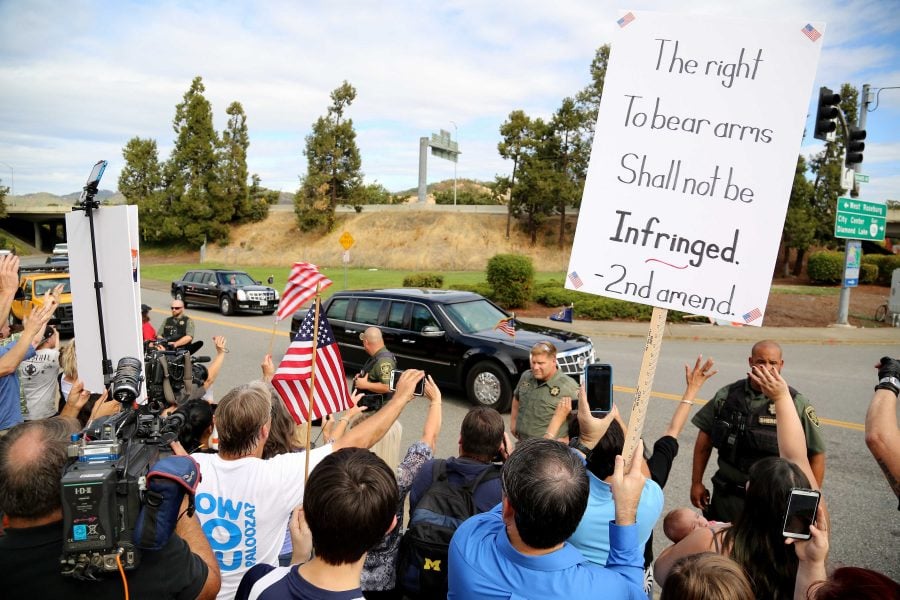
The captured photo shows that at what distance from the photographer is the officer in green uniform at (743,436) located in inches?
147

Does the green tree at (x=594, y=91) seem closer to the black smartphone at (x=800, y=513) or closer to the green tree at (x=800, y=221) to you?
the green tree at (x=800, y=221)

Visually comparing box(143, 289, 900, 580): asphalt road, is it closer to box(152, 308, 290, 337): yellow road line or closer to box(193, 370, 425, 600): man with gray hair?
box(152, 308, 290, 337): yellow road line

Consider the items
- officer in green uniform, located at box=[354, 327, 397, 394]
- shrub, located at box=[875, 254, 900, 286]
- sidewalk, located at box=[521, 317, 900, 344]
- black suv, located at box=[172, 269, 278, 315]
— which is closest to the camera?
officer in green uniform, located at box=[354, 327, 397, 394]

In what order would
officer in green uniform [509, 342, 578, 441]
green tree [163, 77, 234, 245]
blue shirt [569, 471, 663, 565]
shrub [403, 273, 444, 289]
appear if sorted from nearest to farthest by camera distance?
blue shirt [569, 471, 663, 565], officer in green uniform [509, 342, 578, 441], shrub [403, 273, 444, 289], green tree [163, 77, 234, 245]

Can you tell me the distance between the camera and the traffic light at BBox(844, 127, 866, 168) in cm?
1574

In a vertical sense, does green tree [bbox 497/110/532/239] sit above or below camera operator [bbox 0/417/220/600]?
above

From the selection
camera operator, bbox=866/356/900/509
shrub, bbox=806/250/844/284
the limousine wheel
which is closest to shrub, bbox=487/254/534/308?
the limousine wheel

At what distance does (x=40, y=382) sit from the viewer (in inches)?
204

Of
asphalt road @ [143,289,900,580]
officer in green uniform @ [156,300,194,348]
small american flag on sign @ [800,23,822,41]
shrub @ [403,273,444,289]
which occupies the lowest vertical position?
shrub @ [403,273,444,289]

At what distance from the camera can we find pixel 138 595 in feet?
5.87

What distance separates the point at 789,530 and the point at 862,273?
4067cm

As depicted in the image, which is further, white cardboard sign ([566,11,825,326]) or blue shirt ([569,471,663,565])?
white cardboard sign ([566,11,825,326])

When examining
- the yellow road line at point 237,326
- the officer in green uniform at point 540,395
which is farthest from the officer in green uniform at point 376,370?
the yellow road line at point 237,326

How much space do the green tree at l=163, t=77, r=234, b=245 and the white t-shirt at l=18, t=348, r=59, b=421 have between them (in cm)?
5143
